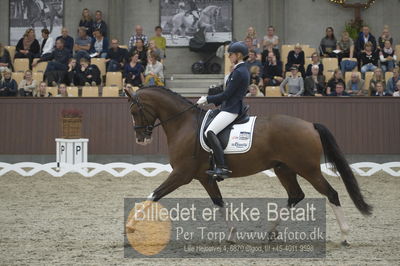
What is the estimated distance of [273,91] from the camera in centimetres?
1630

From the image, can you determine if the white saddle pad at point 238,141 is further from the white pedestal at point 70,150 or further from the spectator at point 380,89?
the spectator at point 380,89

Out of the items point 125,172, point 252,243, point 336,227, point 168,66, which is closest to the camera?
point 252,243

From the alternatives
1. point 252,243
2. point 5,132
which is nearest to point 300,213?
point 252,243

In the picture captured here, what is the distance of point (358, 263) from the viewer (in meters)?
6.12

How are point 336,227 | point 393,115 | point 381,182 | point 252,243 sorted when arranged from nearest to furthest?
point 252,243 < point 336,227 < point 381,182 < point 393,115

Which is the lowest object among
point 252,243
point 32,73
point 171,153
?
point 252,243

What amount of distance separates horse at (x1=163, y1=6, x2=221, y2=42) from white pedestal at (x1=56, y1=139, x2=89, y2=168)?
6.67 m

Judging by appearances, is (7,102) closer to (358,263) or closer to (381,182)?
(381,182)

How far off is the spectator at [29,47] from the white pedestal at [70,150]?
181 inches

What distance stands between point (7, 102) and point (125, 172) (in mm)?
A: 4151

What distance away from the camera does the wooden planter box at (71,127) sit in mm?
14914

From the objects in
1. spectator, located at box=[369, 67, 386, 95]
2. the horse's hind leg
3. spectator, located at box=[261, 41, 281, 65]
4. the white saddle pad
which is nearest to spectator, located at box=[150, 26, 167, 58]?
spectator, located at box=[261, 41, 281, 65]

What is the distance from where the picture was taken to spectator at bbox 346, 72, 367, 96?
635 inches

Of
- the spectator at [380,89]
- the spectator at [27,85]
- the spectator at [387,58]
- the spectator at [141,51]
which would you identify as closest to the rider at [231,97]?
the spectator at [380,89]
